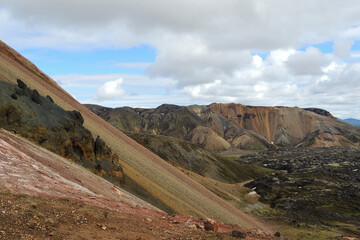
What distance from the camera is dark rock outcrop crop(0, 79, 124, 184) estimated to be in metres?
26.0

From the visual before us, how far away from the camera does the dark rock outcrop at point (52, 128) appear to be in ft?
85.1

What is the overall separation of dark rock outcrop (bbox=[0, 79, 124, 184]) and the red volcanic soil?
595cm

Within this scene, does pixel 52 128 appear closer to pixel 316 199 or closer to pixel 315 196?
pixel 316 199

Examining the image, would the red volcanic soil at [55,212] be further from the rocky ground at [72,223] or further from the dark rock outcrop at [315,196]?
the dark rock outcrop at [315,196]

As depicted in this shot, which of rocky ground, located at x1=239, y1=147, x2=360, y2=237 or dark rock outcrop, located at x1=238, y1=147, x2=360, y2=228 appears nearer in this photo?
rocky ground, located at x1=239, y1=147, x2=360, y2=237

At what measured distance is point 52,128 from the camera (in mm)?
28891

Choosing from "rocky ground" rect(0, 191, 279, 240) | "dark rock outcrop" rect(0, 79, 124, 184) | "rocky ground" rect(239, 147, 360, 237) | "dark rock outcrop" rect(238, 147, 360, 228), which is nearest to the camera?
"rocky ground" rect(0, 191, 279, 240)

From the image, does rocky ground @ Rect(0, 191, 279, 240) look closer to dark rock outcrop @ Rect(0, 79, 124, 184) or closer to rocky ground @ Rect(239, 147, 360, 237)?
dark rock outcrop @ Rect(0, 79, 124, 184)

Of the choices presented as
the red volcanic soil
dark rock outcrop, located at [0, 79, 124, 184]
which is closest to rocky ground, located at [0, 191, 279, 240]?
the red volcanic soil

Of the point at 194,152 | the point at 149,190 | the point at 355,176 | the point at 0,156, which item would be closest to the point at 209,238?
the point at 0,156

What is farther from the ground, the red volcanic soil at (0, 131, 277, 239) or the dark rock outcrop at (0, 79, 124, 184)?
the dark rock outcrop at (0, 79, 124, 184)

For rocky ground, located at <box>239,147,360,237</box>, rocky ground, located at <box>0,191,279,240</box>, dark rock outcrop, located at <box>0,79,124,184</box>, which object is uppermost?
dark rock outcrop, located at <box>0,79,124,184</box>

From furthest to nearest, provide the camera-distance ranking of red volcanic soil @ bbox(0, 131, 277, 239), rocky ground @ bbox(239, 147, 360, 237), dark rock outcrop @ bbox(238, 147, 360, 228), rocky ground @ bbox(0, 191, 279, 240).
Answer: dark rock outcrop @ bbox(238, 147, 360, 228) → rocky ground @ bbox(239, 147, 360, 237) → red volcanic soil @ bbox(0, 131, 277, 239) → rocky ground @ bbox(0, 191, 279, 240)

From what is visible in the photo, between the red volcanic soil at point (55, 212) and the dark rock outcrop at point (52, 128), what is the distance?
5951mm
